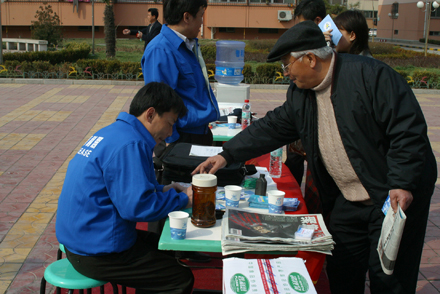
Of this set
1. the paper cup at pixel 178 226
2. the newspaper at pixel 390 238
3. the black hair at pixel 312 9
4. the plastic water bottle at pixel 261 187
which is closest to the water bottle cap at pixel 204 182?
the paper cup at pixel 178 226

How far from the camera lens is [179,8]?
11.2 feet

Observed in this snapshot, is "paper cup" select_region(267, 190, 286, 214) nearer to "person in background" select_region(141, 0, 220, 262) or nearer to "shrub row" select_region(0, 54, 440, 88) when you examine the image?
"person in background" select_region(141, 0, 220, 262)

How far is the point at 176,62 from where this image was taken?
346 cm

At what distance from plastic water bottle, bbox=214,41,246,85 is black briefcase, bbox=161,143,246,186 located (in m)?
4.50

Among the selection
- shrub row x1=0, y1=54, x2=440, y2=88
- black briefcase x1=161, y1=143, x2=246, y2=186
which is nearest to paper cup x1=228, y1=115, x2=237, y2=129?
black briefcase x1=161, y1=143, x2=246, y2=186

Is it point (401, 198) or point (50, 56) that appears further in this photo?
point (50, 56)

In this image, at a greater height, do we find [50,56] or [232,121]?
[50,56]

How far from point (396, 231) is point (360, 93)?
0.66 m

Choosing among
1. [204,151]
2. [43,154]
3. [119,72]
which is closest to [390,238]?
[204,151]

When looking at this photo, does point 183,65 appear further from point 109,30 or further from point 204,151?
point 109,30

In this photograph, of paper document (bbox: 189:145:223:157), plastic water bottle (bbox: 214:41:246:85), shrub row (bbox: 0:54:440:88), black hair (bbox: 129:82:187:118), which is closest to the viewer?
black hair (bbox: 129:82:187:118)

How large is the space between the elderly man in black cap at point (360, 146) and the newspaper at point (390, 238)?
8 cm

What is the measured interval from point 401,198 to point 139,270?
1.30 metres

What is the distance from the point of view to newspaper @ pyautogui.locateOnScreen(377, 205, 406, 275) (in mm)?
1900
